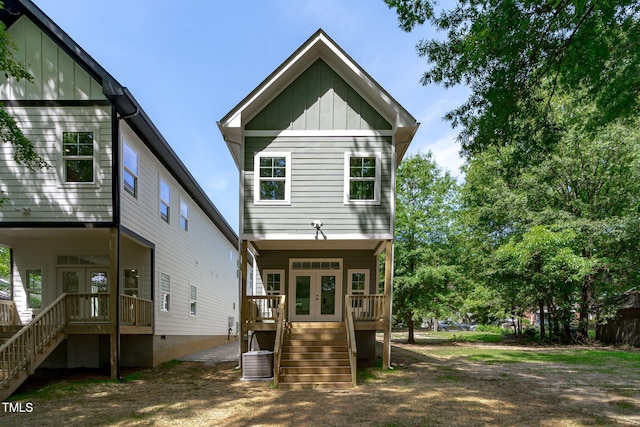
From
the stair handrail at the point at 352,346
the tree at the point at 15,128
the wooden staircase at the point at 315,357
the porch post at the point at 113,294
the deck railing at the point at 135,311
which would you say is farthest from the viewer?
the deck railing at the point at 135,311

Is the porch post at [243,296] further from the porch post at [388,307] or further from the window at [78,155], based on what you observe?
the window at [78,155]

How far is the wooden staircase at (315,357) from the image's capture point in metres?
9.77

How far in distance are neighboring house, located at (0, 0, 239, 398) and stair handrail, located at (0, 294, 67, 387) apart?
0.08 m

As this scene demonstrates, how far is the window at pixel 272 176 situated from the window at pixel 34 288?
7782 millimetres

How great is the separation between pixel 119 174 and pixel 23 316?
609cm

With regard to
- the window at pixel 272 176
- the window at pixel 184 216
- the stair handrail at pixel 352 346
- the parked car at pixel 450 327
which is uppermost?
the window at pixel 272 176

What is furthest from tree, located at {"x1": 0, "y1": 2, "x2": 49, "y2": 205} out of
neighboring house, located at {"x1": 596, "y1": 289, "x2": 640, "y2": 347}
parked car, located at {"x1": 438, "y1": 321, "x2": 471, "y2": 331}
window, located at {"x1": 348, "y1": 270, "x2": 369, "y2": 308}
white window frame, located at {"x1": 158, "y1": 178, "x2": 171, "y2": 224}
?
parked car, located at {"x1": 438, "y1": 321, "x2": 471, "y2": 331}

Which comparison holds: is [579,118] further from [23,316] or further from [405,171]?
[23,316]

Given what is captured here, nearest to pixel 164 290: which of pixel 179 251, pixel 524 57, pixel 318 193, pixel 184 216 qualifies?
pixel 179 251

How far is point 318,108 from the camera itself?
12148 millimetres

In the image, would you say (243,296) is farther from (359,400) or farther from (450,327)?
(450,327)

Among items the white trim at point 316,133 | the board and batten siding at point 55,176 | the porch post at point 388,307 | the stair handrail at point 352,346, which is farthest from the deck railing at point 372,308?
the board and batten siding at point 55,176

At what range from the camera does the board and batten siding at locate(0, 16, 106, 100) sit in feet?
34.6

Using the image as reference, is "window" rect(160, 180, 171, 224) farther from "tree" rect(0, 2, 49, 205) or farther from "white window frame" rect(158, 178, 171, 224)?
"tree" rect(0, 2, 49, 205)
